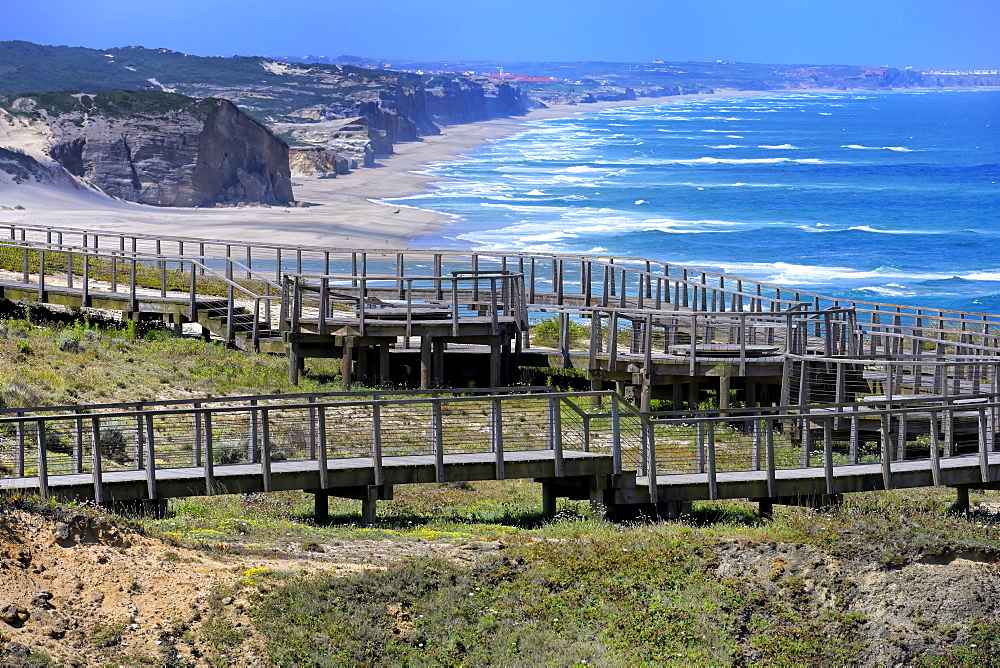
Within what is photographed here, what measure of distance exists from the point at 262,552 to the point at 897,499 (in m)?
8.39

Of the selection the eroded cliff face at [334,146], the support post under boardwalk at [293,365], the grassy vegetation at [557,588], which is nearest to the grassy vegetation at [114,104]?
the eroded cliff face at [334,146]

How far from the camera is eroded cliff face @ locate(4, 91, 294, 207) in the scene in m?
79.7

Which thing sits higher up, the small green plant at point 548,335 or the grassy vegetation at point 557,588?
the grassy vegetation at point 557,588

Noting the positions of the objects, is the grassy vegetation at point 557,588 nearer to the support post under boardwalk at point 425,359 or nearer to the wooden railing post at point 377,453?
the wooden railing post at point 377,453

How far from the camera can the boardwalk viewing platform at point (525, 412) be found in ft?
48.8

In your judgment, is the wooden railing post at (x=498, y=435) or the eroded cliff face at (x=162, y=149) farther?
the eroded cliff face at (x=162, y=149)

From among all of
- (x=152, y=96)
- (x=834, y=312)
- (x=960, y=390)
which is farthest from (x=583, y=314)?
(x=152, y=96)

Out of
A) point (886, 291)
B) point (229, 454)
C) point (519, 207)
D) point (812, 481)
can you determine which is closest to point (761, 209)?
point (519, 207)

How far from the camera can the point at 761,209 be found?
294ft

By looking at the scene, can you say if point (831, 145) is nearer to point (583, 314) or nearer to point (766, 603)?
point (583, 314)

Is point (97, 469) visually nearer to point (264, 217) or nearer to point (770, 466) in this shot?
point (770, 466)

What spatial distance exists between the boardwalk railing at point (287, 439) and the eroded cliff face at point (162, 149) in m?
64.0

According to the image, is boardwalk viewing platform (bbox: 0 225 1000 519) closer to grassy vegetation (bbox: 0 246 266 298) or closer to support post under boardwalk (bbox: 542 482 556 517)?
support post under boardwalk (bbox: 542 482 556 517)

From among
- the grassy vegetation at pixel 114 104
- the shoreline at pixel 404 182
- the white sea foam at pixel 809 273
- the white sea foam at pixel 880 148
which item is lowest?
the white sea foam at pixel 809 273
